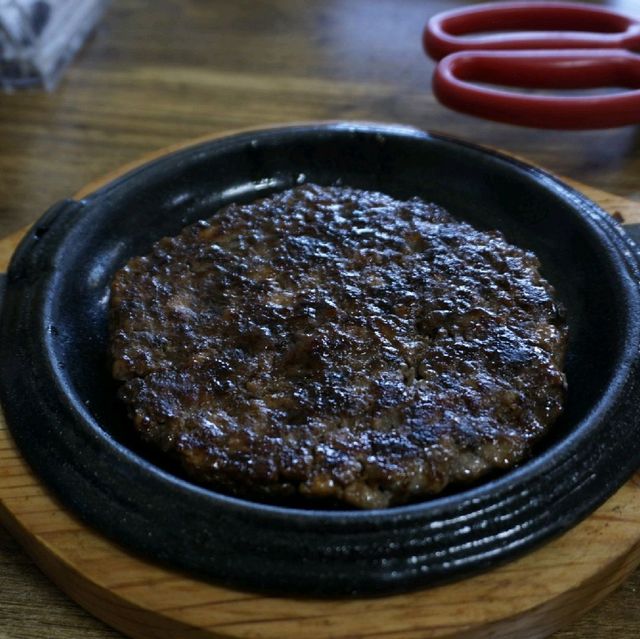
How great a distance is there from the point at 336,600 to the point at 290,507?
0.55ft

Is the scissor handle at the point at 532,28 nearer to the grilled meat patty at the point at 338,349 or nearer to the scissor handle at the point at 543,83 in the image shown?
the scissor handle at the point at 543,83

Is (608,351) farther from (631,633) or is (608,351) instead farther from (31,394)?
(31,394)

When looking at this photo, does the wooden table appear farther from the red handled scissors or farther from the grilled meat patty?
the grilled meat patty

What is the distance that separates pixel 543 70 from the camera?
1729 mm

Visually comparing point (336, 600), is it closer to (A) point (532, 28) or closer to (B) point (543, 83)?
(B) point (543, 83)

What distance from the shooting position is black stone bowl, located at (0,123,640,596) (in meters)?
0.95

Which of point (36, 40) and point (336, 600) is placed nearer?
point (336, 600)

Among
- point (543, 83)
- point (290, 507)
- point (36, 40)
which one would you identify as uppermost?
point (543, 83)

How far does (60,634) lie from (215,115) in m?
1.48

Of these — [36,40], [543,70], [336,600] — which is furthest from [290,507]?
[36,40]

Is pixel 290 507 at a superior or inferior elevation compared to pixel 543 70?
inferior

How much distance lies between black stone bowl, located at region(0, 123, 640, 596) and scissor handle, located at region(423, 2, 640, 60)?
12.3 inches

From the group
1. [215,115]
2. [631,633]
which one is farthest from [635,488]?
[215,115]

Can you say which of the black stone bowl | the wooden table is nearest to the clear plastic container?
the wooden table
